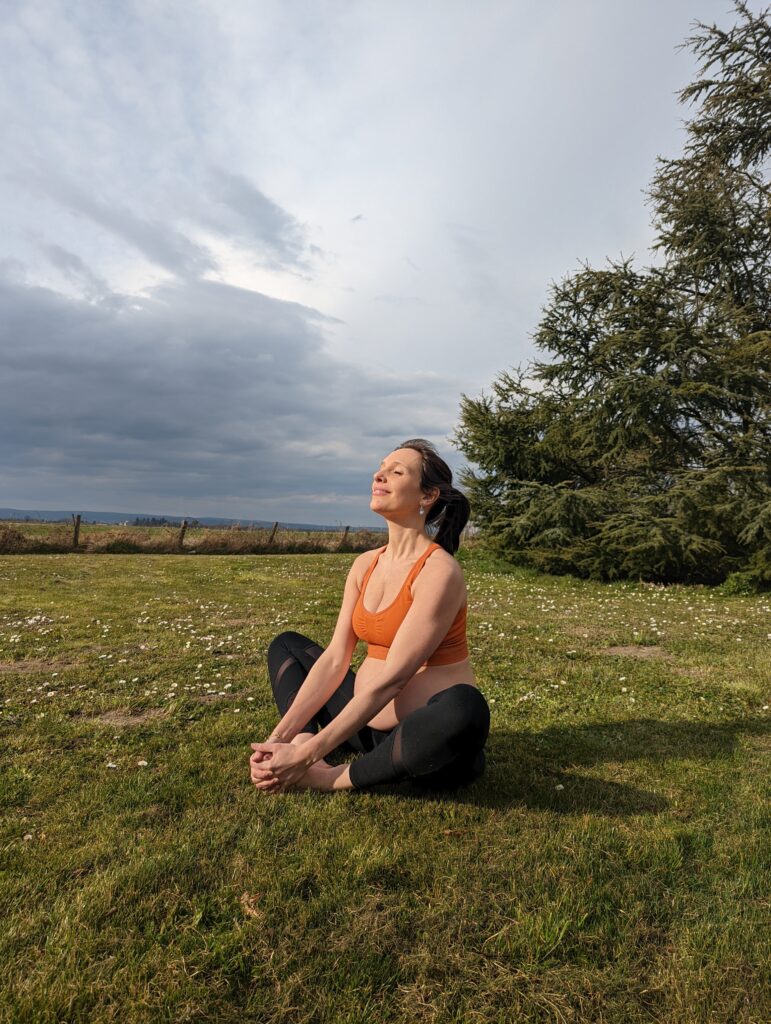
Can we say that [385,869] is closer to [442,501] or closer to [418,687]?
[418,687]

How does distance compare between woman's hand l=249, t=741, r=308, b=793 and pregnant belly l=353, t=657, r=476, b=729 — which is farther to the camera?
pregnant belly l=353, t=657, r=476, b=729

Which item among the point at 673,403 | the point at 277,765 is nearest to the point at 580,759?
the point at 277,765

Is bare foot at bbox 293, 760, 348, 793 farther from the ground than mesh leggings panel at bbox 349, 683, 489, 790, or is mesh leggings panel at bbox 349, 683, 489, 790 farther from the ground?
mesh leggings panel at bbox 349, 683, 489, 790

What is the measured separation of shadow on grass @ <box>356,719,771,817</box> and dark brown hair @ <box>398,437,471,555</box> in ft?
5.40

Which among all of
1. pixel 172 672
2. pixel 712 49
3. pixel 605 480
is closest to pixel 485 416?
pixel 605 480

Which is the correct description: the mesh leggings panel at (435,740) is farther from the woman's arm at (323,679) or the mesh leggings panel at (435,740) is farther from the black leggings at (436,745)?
the woman's arm at (323,679)

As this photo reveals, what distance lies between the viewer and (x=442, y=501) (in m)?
3.87

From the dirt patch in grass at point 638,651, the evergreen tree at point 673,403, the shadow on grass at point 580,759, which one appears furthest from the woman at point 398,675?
the evergreen tree at point 673,403

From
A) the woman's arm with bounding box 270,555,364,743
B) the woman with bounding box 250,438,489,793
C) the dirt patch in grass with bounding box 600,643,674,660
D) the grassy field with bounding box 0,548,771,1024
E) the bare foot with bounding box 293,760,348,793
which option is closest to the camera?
the grassy field with bounding box 0,548,771,1024

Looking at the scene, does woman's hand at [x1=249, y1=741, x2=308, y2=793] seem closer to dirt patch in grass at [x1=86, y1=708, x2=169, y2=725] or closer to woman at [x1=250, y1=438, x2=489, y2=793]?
woman at [x1=250, y1=438, x2=489, y2=793]

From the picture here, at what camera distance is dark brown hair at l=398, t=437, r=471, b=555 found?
3.76 metres

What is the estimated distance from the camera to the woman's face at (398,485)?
3654mm

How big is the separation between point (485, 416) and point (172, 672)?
53.6 feet

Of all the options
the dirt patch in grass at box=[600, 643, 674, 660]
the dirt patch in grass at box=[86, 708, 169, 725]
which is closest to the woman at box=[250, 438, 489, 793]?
the dirt patch in grass at box=[86, 708, 169, 725]
